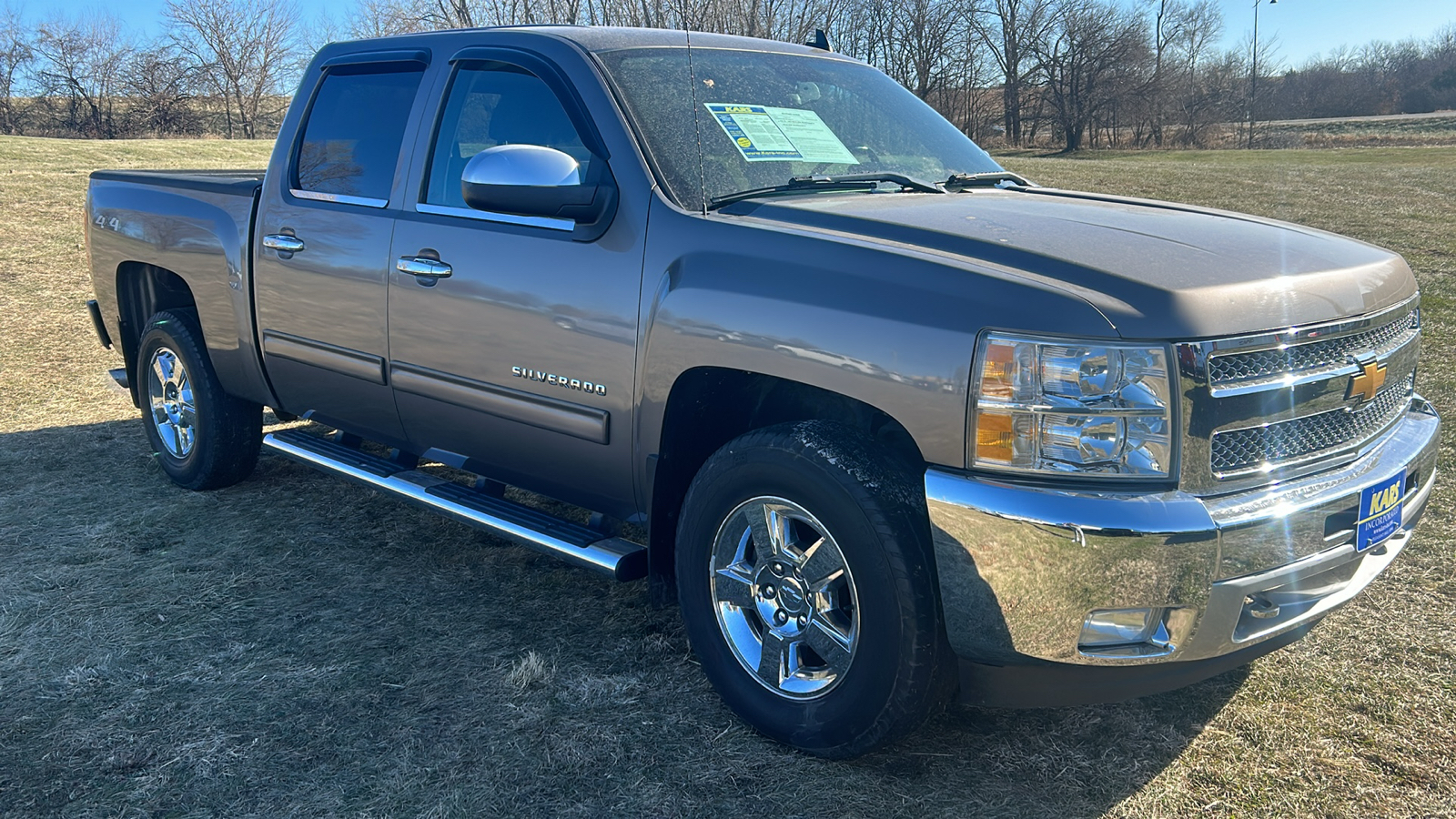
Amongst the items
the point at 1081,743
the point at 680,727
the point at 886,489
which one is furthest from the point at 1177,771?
the point at 680,727

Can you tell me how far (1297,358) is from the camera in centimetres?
251

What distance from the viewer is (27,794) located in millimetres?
2740

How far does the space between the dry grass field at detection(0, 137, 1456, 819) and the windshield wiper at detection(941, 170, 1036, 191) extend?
1684mm

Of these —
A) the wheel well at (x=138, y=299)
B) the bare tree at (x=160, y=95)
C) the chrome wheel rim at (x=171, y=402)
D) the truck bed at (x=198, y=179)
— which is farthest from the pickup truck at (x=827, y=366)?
the bare tree at (x=160, y=95)

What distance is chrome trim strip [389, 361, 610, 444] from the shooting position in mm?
3248

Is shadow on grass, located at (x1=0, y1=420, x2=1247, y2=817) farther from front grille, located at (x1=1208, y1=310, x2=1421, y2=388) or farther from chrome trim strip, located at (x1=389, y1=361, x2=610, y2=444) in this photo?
front grille, located at (x1=1208, y1=310, x2=1421, y2=388)

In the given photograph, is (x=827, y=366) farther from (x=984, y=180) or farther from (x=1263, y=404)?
(x=984, y=180)

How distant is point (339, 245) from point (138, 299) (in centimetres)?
206

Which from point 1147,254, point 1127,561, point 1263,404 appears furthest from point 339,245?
point 1263,404

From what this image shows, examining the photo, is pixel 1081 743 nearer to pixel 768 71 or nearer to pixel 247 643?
pixel 768 71

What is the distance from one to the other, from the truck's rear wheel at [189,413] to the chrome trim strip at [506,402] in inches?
57.7

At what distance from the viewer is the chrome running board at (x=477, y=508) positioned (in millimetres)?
3238

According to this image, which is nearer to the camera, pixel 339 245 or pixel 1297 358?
pixel 1297 358

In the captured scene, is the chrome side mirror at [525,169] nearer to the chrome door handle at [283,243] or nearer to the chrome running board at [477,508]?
the chrome running board at [477,508]
